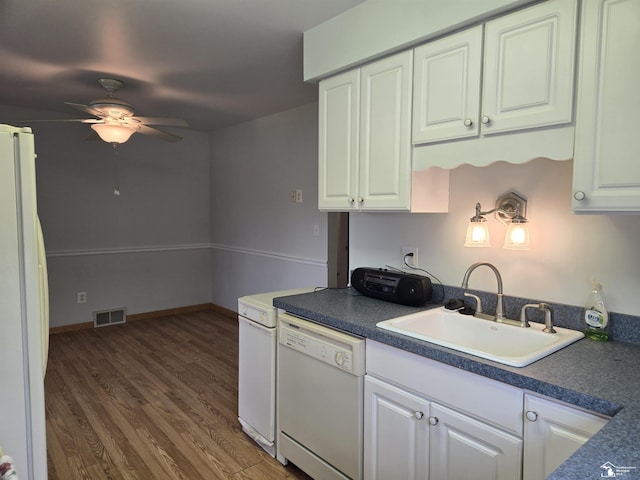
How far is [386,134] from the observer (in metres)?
1.99

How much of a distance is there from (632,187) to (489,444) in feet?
3.01

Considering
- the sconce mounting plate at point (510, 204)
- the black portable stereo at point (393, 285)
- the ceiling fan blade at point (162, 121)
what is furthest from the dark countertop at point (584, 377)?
the ceiling fan blade at point (162, 121)

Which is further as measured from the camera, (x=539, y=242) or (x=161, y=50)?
(x=161, y=50)

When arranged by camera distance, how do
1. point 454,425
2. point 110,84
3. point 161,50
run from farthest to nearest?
point 110,84 → point 161,50 → point 454,425

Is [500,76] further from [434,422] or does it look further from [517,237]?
[434,422]

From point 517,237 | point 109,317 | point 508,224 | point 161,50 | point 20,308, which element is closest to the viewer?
point 20,308

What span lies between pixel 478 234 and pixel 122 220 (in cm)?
424

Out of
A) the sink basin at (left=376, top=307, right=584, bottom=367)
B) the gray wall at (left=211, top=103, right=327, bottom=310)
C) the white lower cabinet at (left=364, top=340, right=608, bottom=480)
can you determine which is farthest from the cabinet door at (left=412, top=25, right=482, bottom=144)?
the gray wall at (left=211, top=103, right=327, bottom=310)

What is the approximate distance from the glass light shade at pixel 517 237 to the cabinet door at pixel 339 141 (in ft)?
2.46

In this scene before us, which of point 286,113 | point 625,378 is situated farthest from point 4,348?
point 286,113

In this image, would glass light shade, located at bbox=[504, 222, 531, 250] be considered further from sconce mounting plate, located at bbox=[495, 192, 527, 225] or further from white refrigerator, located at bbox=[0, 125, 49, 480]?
white refrigerator, located at bbox=[0, 125, 49, 480]

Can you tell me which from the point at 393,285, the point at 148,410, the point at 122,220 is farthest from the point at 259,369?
the point at 122,220

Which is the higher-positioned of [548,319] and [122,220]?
[122,220]

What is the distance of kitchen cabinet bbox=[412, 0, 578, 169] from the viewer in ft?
4.62
